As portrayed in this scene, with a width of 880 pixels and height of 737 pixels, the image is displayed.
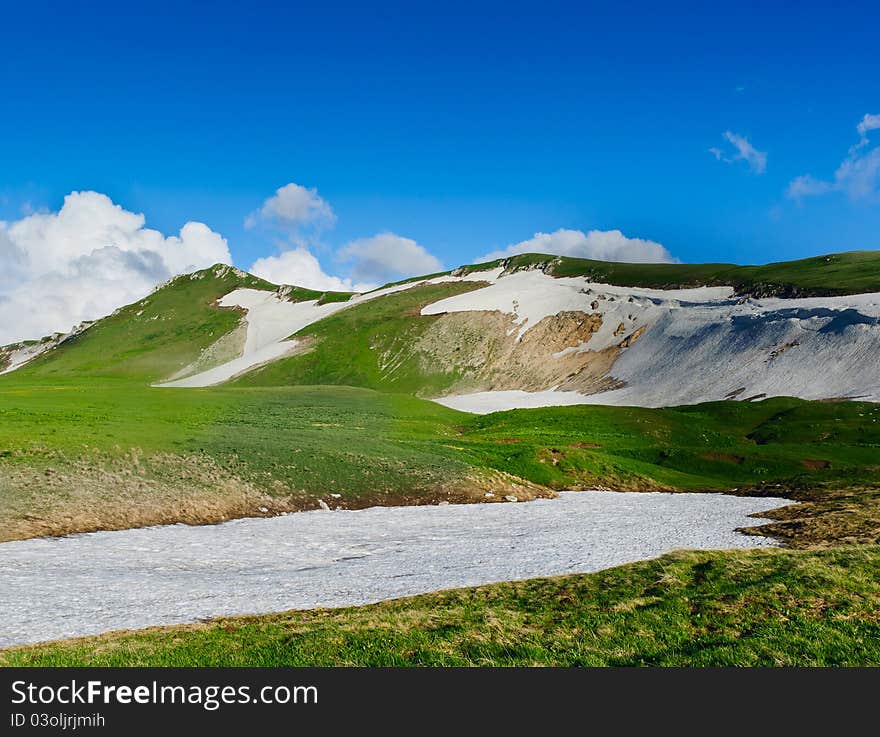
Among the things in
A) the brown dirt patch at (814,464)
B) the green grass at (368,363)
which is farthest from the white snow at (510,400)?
the brown dirt patch at (814,464)

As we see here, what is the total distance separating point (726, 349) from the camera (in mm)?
137875

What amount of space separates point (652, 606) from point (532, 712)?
7.71 metres

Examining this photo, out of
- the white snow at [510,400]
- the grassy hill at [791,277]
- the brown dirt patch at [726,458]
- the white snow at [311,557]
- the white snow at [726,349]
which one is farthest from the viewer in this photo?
the grassy hill at [791,277]

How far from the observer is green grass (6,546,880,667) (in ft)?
42.6

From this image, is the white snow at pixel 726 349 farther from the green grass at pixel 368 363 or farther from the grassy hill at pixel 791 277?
the green grass at pixel 368 363

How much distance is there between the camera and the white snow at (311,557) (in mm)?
21359

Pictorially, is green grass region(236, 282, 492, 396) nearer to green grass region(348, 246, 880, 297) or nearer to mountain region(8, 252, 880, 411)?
mountain region(8, 252, 880, 411)

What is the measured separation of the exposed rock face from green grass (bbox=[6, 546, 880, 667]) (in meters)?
126

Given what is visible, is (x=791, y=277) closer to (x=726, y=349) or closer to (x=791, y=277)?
(x=791, y=277)

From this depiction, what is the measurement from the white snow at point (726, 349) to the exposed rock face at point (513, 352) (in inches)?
128

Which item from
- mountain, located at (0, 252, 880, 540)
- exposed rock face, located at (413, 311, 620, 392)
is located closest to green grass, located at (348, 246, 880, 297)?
mountain, located at (0, 252, 880, 540)

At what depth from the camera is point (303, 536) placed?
3422cm

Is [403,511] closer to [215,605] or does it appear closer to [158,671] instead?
[215,605]

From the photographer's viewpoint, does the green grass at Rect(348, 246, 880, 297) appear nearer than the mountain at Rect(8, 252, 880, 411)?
No
